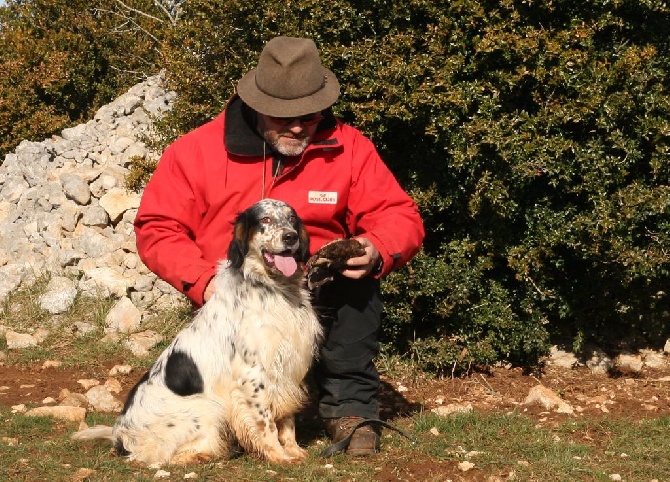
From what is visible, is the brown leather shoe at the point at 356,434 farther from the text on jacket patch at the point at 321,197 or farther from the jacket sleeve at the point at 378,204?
the text on jacket patch at the point at 321,197

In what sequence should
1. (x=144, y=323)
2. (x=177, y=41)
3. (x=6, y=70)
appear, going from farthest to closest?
(x=6, y=70) → (x=177, y=41) → (x=144, y=323)

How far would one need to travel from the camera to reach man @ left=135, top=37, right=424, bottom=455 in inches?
210

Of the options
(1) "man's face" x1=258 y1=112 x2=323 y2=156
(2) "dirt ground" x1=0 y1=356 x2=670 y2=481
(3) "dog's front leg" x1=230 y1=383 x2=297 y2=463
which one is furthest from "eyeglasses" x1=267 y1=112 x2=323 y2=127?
(2) "dirt ground" x1=0 y1=356 x2=670 y2=481

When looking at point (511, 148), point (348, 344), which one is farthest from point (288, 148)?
point (511, 148)

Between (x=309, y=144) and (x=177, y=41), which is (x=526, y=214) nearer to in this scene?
(x=309, y=144)

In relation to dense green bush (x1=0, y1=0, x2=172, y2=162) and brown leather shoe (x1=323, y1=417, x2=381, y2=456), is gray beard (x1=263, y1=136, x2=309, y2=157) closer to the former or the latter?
brown leather shoe (x1=323, y1=417, x2=381, y2=456)

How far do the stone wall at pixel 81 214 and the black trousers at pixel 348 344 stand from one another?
10.5 ft

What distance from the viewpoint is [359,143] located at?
5707 mm

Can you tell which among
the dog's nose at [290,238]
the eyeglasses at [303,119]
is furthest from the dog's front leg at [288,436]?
the eyeglasses at [303,119]

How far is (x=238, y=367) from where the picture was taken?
511 cm

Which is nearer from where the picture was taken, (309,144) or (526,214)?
(309,144)

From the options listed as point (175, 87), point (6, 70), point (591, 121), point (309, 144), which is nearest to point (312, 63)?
point (309, 144)

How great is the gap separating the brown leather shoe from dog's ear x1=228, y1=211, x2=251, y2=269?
1.23 m

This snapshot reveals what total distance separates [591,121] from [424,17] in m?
1.43
